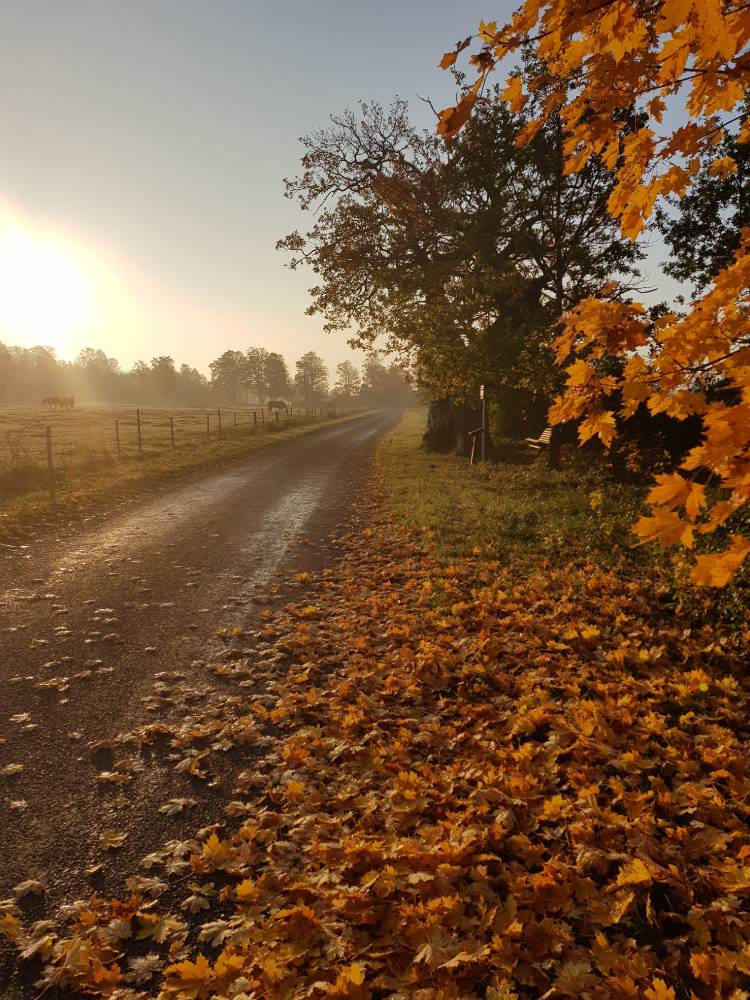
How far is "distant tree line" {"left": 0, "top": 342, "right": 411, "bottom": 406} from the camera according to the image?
395ft

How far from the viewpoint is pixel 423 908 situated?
8.69ft

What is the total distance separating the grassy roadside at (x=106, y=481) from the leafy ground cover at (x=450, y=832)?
7794 millimetres

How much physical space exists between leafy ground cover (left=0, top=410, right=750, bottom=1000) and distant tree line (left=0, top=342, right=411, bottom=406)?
393 ft

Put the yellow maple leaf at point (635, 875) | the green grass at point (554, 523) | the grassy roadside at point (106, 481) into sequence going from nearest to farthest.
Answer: the yellow maple leaf at point (635, 875) < the green grass at point (554, 523) < the grassy roadside at point (106, 481)

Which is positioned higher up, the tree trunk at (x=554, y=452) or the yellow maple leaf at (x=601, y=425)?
the yellow maple leaf at (x=601, y=425)

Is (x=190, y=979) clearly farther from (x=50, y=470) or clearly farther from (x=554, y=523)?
(x=50, y=470)

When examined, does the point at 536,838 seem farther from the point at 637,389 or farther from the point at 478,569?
the point at 478,569

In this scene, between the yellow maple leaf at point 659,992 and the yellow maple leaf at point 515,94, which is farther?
the yellow maple leaf at point 515,94

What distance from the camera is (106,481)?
1494 centimetres

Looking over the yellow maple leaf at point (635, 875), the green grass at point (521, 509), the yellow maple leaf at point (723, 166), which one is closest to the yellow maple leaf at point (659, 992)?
the yellow maple leaf at point (635, 875)

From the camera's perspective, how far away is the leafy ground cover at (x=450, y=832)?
2.43m

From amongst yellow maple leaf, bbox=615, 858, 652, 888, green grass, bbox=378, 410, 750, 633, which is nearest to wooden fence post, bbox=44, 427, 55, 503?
green grass, bbox=378, 410, 750, 633

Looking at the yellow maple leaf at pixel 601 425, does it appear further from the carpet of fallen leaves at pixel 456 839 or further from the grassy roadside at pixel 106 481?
the grassy roadside at pixel 106 481

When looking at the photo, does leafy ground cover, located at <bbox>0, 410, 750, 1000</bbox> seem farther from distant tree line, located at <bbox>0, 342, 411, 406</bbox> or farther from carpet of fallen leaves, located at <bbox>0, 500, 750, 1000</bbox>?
distant tree line, located at <bbox>0, 342, 411, 406</bbox>
